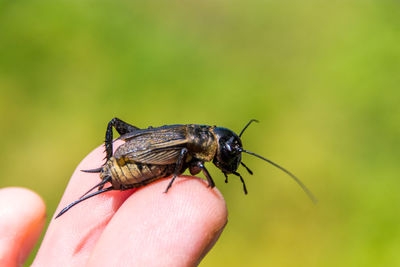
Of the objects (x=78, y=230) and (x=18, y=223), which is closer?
(x=78, y=230)

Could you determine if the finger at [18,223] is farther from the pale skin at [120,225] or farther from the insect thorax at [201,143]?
the insect thorax at [201,143]

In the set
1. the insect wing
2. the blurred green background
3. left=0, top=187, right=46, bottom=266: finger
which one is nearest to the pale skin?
left=0, top=187, right=46, bottom=266: finger

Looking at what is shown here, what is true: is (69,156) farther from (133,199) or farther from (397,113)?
(397,113)

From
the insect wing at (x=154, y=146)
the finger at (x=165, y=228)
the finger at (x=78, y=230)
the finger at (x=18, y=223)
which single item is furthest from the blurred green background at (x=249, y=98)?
the finger at (x=165, y=228)

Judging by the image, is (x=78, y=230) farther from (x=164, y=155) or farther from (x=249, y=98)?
(x=249, y=98)

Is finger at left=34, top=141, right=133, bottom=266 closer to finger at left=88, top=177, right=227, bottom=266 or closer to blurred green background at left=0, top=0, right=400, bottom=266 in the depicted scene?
finger at left=88, top=177, right=227, bottom=266

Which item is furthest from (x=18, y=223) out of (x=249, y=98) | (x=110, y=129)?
(x=249, y=98)

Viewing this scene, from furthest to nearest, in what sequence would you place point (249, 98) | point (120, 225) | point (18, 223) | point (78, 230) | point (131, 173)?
1. point (249, 98)
2. point (18, 223)
3. point (78, 230)
4. point (131, 173)
5. point (120, 225)

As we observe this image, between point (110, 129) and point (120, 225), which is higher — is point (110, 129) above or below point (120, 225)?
above
